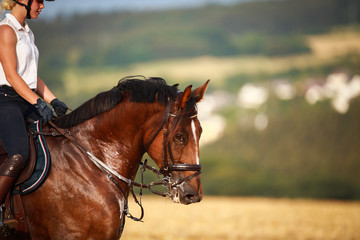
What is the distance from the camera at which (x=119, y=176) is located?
4219mm

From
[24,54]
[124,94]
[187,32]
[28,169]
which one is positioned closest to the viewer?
[28,169]

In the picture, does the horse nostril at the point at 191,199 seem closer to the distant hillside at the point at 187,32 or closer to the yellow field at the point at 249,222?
the yellow field at the point at 249,222

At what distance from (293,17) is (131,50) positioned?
8.43 meters

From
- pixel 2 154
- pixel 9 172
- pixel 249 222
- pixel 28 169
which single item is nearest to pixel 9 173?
pixel 9 172

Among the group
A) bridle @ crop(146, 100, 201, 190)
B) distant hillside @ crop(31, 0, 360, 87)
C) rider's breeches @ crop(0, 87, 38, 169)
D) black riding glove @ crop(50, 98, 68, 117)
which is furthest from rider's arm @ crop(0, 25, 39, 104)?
distant hillside @ crop(31, 0, 360, 87)

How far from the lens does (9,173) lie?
386cm

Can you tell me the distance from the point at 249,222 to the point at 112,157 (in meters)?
9.95

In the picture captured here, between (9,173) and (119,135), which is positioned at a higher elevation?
(119,135)

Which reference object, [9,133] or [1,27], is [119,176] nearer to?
[9,133]

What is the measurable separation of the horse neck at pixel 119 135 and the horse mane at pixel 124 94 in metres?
0.06

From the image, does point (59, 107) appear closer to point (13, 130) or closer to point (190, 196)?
point (13, 130)

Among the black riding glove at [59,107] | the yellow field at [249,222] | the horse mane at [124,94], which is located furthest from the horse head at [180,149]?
the yellow field at [249,222]

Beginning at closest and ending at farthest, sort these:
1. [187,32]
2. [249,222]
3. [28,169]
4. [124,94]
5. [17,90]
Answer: [28,169] < [17,90] < [124,94] < [249,222] < [187,32]

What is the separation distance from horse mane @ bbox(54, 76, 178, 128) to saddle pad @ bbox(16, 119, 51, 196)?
0.35m
